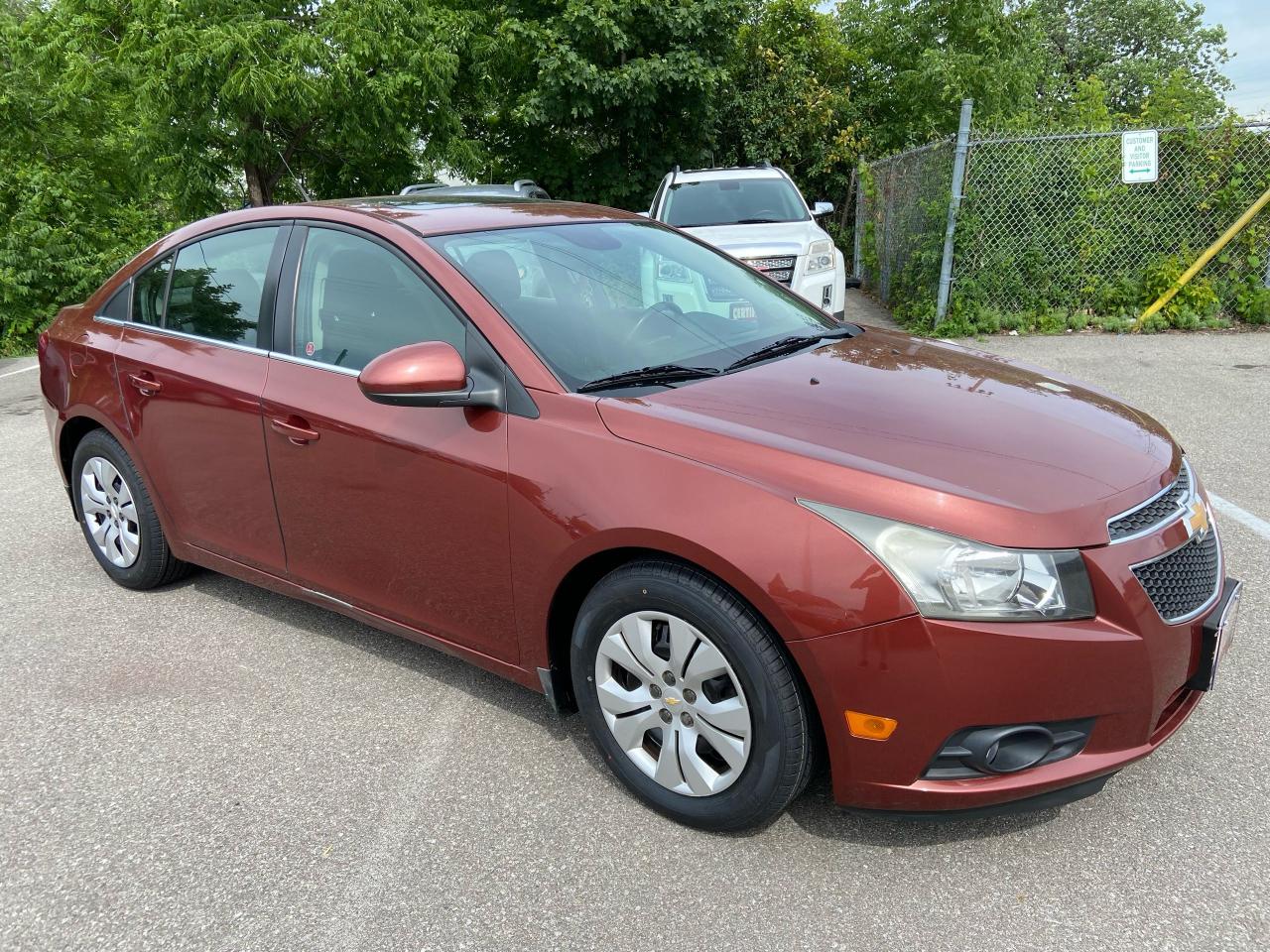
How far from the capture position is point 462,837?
2.54 meters

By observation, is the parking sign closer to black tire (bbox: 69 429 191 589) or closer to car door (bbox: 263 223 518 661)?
car door (bbox: 263 223 518 661)

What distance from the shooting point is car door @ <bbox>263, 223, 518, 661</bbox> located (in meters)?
2.74

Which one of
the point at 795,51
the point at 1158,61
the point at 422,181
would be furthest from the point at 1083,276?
the point at 1158,61

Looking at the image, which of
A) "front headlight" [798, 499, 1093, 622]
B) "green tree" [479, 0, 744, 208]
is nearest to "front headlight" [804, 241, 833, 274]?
"front headlight" [798, 499, 1093, 622]

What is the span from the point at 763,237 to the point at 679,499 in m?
7.02

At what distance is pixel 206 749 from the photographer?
2.98m

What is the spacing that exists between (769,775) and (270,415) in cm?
202

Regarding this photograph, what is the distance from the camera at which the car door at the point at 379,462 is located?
2738 mm

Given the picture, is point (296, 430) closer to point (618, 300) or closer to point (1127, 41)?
point (618, 300)

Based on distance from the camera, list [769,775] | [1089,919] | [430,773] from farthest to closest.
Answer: [430,773] → [769,775] → [1089,919]

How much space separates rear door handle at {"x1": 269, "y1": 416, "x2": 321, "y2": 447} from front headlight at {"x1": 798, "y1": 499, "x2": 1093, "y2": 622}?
186 centimetres

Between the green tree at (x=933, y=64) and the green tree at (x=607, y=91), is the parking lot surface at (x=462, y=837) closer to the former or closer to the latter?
the green tree at (x=607, y=91)

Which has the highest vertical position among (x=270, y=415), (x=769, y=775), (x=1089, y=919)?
(x=270, y=415)

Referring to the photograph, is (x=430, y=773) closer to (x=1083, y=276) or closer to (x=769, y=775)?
(x=769, y=775)
